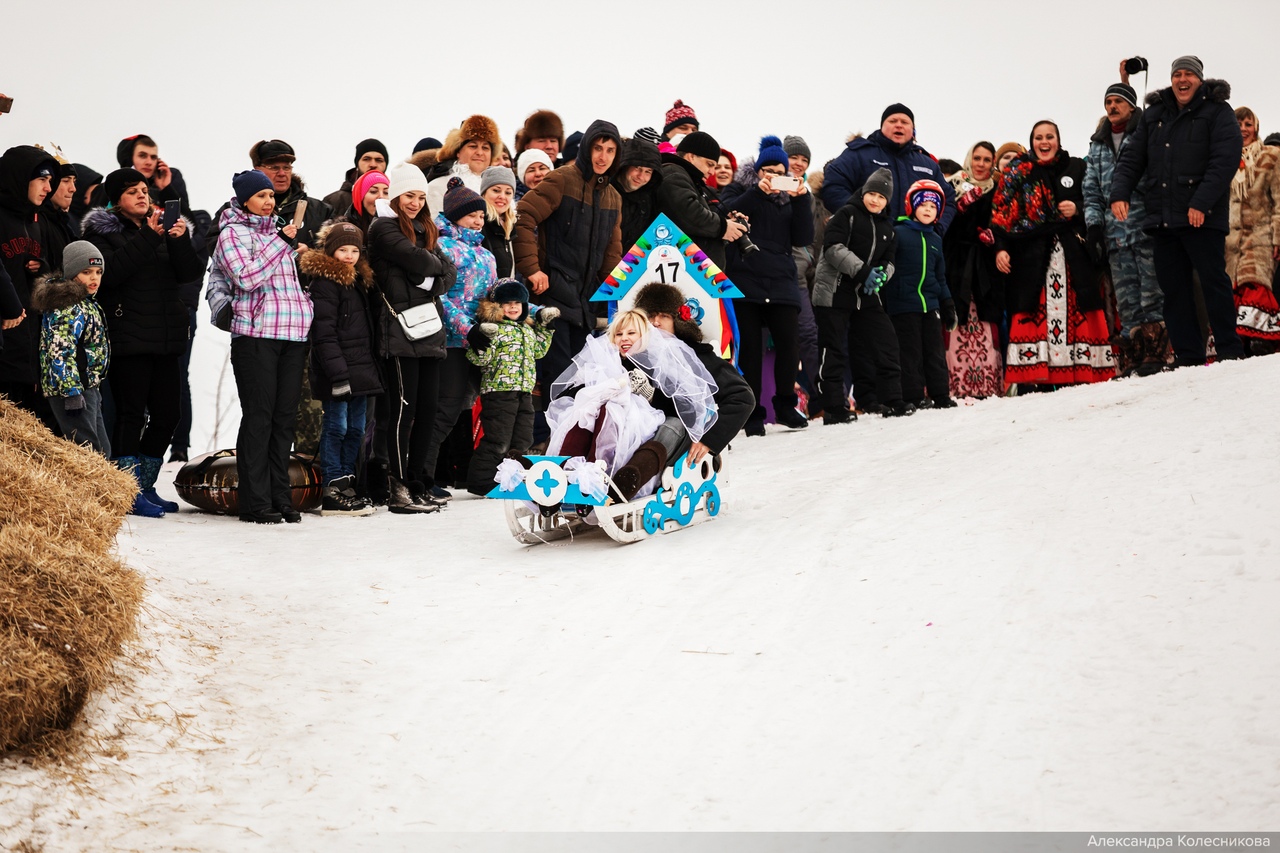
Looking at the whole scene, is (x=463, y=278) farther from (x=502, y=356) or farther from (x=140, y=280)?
(x=140, y=280)

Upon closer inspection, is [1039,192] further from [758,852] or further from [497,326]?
[758,852]

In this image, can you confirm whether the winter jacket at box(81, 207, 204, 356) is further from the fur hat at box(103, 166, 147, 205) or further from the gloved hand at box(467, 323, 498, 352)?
the gloved hand at box(467, 323, 498, 352)

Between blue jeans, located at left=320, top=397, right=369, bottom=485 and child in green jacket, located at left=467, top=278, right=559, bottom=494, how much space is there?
94 centimetres

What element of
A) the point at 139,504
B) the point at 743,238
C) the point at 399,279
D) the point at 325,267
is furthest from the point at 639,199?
the point at 139,504

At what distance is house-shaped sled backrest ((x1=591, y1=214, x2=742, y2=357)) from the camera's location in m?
9.33

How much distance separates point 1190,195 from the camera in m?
8.96

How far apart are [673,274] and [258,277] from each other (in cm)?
328

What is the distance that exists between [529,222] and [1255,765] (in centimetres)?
653

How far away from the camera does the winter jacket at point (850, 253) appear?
33.0ft

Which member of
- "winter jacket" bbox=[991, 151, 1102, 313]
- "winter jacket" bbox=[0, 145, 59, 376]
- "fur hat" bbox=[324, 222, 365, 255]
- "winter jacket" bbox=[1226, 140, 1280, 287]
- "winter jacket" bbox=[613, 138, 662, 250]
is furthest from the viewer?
"winter jacket" bbox=[991, 151, 1102, 313]

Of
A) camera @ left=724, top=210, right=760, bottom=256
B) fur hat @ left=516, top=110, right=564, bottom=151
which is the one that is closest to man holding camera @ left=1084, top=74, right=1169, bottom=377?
camera @ left=724, top=210, right=760, bottom=256

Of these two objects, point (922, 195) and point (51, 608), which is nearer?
point (51, 608)

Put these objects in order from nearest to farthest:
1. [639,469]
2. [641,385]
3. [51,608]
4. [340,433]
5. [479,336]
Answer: [51,608], [639,469], [641,385], [340,433], [479,336]

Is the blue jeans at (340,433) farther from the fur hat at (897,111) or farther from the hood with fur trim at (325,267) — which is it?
the fur hat at (897,111)
